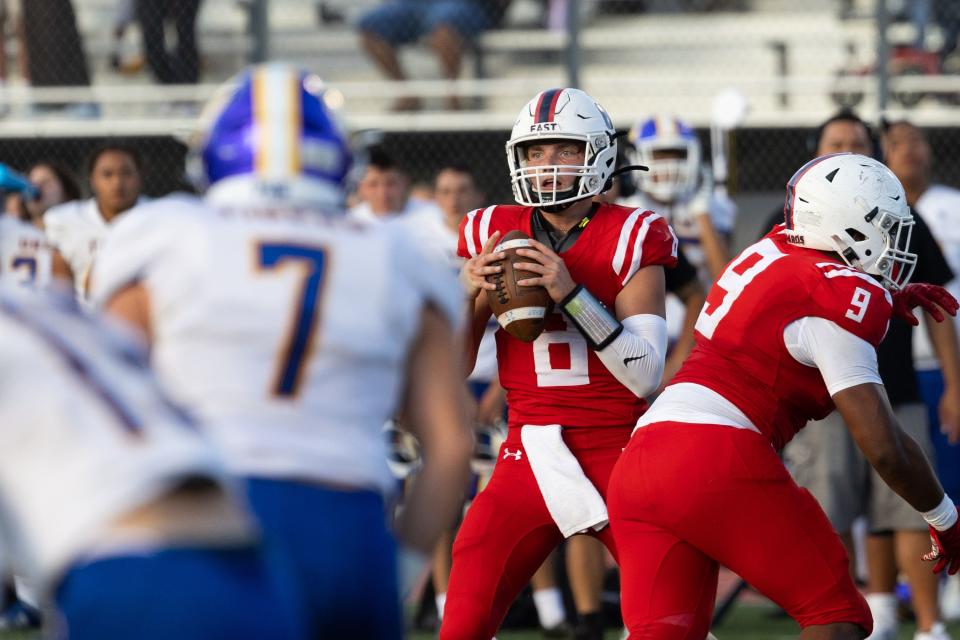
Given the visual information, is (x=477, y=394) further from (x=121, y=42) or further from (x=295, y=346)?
(x=121, y=42)

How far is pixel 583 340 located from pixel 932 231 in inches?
119

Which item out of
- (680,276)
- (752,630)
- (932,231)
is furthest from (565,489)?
(932,231)

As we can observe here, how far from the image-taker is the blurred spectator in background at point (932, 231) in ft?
23.6

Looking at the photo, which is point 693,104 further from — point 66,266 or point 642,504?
point 642,504

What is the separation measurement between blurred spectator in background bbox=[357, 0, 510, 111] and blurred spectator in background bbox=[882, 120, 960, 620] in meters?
5.26

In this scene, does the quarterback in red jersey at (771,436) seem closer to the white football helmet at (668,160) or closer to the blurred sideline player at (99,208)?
the white football helmet at (668,160)

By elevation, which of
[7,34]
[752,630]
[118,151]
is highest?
[7,34]

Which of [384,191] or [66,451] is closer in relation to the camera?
[66,451]

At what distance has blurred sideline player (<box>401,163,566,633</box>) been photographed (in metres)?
6.99

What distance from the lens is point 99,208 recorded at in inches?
318

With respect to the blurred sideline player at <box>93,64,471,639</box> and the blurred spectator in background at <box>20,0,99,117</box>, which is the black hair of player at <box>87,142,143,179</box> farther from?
the blurred sideline player at <box>93,64,471,639</box>

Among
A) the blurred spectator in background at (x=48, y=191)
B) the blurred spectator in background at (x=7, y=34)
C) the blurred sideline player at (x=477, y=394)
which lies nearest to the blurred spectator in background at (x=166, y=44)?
the blurred spectator in background at (x=7, y=34)

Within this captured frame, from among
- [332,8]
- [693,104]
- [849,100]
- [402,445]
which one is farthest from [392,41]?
[402,445]

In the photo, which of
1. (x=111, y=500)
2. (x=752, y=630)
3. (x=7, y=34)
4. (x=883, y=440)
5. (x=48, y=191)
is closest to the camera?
(x=111, y=500)
